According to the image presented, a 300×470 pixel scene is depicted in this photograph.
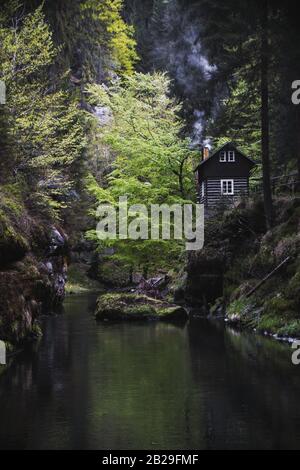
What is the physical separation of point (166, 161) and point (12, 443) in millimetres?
32648

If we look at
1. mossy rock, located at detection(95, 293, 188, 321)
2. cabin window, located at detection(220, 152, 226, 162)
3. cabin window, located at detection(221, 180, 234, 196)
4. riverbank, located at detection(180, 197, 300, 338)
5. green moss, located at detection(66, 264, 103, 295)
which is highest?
cabin window, located at detection(220, 152, 226, 162)

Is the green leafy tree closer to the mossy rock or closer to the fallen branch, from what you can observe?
the mossy rock

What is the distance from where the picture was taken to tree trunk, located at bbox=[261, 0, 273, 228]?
26.0 meters

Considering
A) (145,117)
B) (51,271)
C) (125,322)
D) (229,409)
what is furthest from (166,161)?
(229,409)

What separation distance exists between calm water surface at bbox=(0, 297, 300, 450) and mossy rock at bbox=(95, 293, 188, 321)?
5.69 m

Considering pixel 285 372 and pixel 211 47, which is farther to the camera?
pixel 211 47

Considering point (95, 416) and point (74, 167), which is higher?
point (74, 167)

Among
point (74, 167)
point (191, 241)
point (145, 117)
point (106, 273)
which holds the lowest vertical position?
point (106, 273)

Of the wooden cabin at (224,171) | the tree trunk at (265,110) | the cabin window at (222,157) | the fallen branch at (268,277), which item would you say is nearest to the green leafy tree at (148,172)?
the wooden cabin at (224,171)

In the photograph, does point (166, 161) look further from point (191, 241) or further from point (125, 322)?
point (125, 322)

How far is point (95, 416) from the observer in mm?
12008

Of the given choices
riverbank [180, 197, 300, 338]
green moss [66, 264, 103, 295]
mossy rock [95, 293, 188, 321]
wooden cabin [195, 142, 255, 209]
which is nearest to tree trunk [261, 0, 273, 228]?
riverbank [180, 197, 300, 338]

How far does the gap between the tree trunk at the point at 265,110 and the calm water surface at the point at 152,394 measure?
8.04 meters

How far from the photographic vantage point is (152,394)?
13852mm
